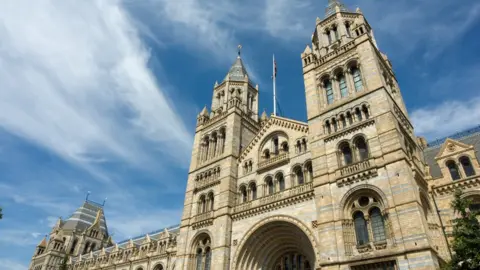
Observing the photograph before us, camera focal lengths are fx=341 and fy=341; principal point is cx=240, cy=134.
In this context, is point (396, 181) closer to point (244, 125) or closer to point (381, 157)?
point (381, 157)

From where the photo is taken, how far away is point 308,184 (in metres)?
27.6

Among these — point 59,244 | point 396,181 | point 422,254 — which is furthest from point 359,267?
point 59,244

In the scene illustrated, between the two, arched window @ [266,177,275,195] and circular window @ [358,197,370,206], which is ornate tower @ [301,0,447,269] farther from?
arched window @ [266,177,275,195]

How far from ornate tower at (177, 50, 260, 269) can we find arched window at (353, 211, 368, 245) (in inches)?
459

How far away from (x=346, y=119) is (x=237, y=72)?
22.2 m

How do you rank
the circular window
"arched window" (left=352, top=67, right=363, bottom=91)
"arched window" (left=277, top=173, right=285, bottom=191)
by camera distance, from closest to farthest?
the circular window < "arched window" (left=352, top=67, right=363, bottom=91) < "arched window" (left=277, top=173, right=285, bottom=191)

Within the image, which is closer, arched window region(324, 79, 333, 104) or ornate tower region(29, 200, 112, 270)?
arched window region(324, 79, 333, 104)

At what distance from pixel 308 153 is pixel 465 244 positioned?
13.9m

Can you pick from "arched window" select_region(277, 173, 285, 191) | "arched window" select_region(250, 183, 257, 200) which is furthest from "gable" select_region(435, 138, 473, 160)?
"arched window" select_region(250, 183, 257, 200)

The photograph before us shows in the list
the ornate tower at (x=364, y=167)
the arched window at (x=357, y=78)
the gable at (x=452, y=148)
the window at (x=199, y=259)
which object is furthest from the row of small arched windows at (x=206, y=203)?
the gable at (x=452, y=148)

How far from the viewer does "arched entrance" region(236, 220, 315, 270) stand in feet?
93.2

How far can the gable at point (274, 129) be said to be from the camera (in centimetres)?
3238

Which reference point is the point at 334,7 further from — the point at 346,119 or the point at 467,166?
the point at 467,166

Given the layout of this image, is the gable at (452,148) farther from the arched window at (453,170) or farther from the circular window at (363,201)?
the circular window at (363,201)
